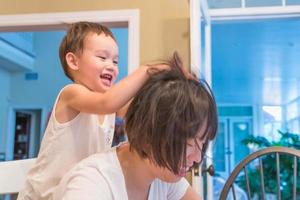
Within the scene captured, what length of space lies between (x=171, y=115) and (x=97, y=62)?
0.48m

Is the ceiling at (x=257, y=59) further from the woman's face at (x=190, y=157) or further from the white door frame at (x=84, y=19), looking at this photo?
the woman's face at (x=190, y=157)

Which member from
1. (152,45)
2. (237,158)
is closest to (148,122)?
(152,45)

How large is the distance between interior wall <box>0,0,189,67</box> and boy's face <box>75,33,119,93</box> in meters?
1.26

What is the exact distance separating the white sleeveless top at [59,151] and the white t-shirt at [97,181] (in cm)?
21

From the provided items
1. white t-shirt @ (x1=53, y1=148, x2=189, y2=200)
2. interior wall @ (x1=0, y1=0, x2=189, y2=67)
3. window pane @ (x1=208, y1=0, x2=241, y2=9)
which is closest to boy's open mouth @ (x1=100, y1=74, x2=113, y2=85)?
white t-shirt @ (x1=53, y1=148, x2=189, y2=200)

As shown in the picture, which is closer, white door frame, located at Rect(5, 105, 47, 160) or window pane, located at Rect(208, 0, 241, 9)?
window pane, located at Rect(208, 0, 241, 9)

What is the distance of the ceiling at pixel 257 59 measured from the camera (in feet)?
15.2

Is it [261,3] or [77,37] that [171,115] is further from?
[261,3]

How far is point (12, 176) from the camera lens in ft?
3.82

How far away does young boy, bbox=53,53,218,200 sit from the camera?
0.73 metres

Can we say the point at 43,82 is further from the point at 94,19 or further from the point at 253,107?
the point at 253,107

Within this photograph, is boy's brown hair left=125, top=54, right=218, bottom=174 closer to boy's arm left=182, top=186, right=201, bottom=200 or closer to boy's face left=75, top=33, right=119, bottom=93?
boy's arm left=182, top=186, right=201, bottom=200

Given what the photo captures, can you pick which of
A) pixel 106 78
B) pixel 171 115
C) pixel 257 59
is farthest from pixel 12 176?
pixel 257 59

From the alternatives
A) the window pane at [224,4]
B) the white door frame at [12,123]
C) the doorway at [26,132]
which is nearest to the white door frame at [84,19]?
the window pane at [224,4]
